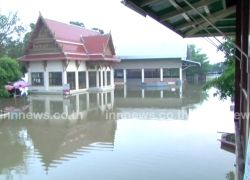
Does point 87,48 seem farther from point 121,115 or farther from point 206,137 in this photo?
point 206,137

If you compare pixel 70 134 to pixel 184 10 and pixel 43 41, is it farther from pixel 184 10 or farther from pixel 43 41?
pixel 43 41

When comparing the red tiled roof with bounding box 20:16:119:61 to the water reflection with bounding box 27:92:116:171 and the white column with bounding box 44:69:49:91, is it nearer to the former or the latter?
the white column with bounding box 44:69:49:91

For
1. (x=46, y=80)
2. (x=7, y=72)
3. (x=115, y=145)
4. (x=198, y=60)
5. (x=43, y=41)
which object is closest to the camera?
(x=115, y=145)

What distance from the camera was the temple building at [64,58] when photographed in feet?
71.7

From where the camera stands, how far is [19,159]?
22.5 ft

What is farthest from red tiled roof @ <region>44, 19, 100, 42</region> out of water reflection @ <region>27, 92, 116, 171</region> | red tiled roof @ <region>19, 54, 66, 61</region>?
water reflection @ <region>27, 92, 116, 171</region>

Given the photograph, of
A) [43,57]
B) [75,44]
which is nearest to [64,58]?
[43,57]

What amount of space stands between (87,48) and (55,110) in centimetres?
1096

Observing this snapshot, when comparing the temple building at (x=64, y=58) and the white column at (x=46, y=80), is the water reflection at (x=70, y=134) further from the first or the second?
the white column at (x=46, y=80)

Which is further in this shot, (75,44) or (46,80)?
(75,44)

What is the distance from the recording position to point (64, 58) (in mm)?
21172

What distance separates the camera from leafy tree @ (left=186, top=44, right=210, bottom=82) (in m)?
34.6

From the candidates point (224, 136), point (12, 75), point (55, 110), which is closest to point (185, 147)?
point (224, 136)

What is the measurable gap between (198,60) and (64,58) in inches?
793
